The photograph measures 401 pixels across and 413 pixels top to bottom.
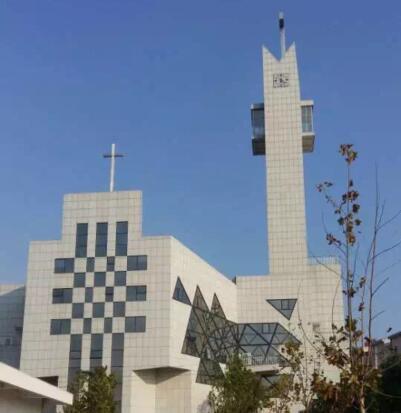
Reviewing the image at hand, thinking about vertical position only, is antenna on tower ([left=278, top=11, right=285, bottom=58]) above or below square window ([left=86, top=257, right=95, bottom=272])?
above

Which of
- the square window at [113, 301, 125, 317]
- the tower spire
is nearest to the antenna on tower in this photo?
the tower spire

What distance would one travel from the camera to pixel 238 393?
43.0 metres

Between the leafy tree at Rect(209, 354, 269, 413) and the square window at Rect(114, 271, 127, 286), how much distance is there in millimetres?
9299

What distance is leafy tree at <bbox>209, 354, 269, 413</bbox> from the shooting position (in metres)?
42.4

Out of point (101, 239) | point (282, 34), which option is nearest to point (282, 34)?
point (282, 34)

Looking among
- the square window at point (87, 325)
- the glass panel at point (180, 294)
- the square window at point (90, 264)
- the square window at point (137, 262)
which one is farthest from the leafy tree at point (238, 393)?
the square window at point (90, 264)

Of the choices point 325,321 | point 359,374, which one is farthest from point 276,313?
point 359,374

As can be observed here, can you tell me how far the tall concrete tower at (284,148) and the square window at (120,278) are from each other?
1792cm

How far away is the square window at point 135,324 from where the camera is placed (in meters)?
44.1

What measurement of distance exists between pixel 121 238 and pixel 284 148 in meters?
21.9

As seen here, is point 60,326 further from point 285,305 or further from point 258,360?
point 285,305

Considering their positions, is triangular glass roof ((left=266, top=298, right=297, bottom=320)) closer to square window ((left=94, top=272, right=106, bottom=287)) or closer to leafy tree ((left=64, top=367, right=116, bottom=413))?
square window ((left=94, top=272, right=106, bottom=287))

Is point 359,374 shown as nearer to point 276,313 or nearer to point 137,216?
point 137,216

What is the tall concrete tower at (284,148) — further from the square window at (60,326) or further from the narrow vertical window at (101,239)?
the square window at (60,326)
